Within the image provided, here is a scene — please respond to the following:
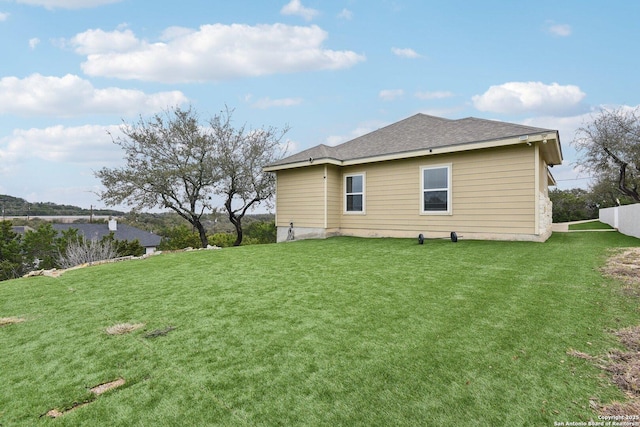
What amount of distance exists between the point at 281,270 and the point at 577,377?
14.3 ft

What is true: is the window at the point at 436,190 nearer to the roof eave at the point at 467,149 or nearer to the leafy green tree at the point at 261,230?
the roof eave at the point at 467,149

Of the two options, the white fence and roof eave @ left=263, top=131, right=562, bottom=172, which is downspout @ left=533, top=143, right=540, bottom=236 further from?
the white fence

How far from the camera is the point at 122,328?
306cm

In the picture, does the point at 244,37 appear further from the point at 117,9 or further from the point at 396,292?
the point at 396,292

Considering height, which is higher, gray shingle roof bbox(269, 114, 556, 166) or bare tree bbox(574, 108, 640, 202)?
bare tree bbox(574, 108, 640, 202)

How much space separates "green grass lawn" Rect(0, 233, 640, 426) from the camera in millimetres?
A: 1829

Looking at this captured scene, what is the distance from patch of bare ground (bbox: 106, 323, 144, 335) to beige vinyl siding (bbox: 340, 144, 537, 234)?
8070 mm

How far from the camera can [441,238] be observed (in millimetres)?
9031

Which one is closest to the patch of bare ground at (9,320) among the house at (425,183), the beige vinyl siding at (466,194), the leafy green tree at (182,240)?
the house at (425,183)

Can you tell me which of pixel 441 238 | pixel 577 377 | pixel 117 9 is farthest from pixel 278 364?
pixel 117 9

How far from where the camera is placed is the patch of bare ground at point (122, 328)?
2.97 metres

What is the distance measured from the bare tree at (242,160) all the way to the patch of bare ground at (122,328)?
1252 centimetres

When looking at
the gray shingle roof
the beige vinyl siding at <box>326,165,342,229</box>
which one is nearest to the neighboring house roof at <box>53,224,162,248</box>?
the gray shingle roof

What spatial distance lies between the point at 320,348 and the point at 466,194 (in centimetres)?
759
